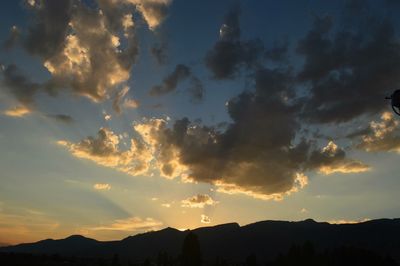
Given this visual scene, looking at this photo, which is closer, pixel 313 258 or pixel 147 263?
pixel 313 258

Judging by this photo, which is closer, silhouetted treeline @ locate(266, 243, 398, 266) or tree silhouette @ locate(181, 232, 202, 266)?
tree silhouette @ locate(181, 232, 202, 266)

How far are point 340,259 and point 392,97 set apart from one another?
125 m

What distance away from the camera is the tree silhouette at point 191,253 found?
122812 millimetres

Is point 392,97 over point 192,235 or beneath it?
beneath

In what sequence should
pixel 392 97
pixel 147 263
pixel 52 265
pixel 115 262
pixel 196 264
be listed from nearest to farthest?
pixel 392 97, pixel 196 264, pixel 147 263, pixel 115 262, pixel 52 265

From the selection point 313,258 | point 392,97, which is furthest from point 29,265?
point 392,97

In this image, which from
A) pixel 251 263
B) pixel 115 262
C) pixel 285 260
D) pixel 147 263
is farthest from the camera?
pixel 115 262

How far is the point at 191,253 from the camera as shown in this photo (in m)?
123

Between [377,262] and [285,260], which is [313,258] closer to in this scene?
[285,260]

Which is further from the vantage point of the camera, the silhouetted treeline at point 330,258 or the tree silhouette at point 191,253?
the silhouetted treeline at point 330,258

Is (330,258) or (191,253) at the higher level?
(191,253)

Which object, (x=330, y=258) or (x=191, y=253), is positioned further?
(x=330, y=258)

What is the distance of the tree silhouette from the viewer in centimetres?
12281

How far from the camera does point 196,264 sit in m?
123
